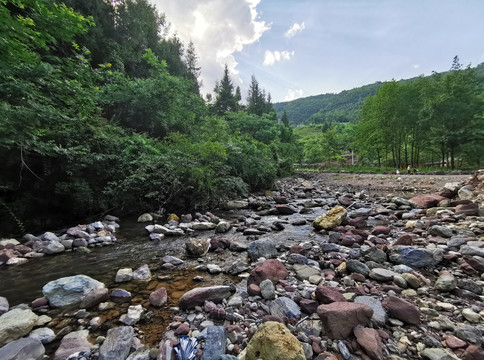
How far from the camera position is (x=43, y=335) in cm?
203

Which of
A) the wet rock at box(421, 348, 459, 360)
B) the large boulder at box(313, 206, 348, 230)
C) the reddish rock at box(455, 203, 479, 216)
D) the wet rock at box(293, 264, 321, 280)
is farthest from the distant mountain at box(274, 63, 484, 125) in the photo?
the wet rock at box(421, 348, 459, 360)

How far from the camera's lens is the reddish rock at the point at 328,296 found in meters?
2.28

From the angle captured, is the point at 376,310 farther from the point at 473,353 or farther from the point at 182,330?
the point at 182,330

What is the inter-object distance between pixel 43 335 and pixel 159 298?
112cm

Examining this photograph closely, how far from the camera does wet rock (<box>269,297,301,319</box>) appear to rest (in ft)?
7.16

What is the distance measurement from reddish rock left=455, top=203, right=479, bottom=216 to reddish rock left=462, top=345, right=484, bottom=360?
5.75 meters

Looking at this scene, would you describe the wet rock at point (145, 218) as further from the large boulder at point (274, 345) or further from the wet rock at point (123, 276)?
the large boulder at point (274, 345)

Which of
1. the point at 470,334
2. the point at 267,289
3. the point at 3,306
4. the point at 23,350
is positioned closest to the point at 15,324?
the point at 23,350

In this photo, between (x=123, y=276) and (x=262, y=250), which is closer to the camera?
(x=123, y=276)

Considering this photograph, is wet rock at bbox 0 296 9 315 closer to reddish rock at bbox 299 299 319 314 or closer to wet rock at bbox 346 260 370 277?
reddish rock at bbox 299 299 319 314

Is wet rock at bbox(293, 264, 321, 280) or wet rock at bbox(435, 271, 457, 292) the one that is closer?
wet rock at bbox(435, 271, 457, 292)

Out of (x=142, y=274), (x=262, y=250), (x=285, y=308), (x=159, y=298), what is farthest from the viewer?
(x=262, y=250)

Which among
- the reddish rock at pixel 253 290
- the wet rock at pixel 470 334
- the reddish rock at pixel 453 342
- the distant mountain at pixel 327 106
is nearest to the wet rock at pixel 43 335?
the reddish rock at pixel 253 290

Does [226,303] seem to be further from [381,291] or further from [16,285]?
[16,285]
